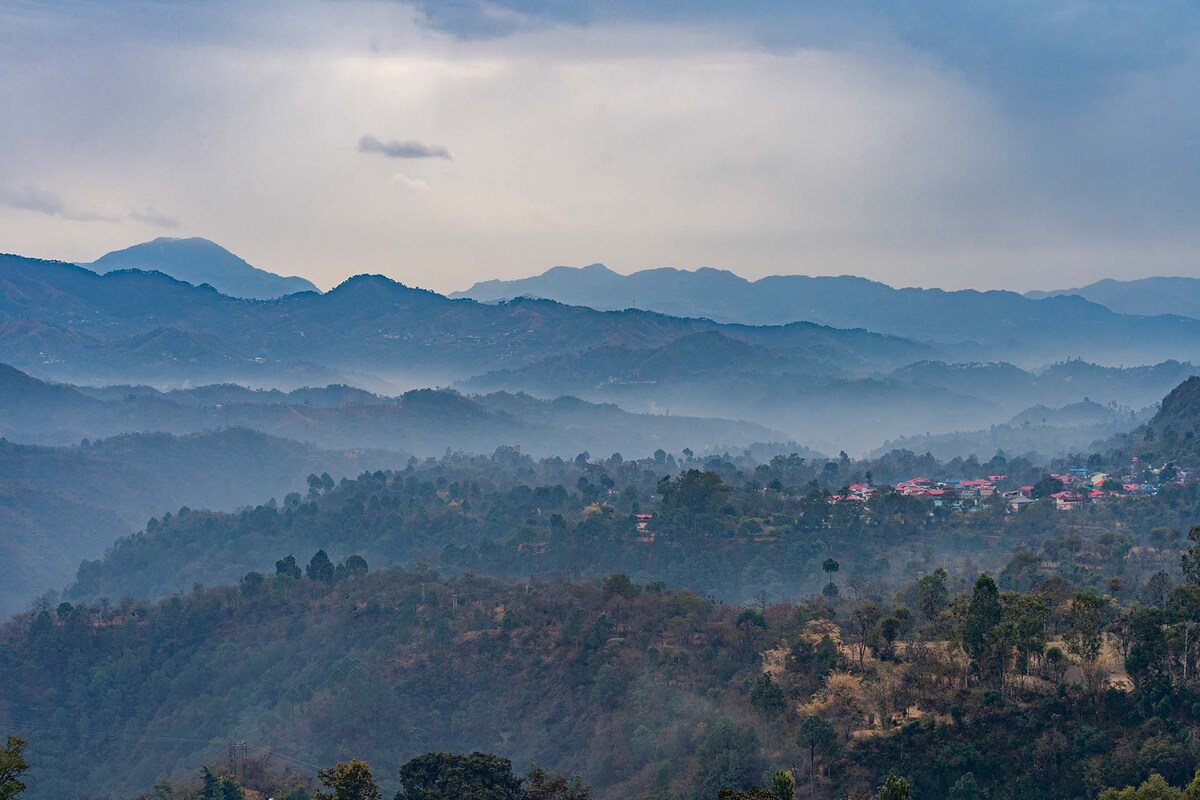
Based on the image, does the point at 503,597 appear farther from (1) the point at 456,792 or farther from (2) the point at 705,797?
(1) the point at 456,792

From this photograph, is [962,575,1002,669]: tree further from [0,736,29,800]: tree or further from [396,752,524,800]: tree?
[0,736,29,800]: tree

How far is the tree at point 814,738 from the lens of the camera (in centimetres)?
3819

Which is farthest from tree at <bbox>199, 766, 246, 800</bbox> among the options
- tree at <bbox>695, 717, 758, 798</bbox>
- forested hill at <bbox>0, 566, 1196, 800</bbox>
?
tree at <bbox>695, 717, 758, 798</bbox>

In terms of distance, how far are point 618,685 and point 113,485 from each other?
4682 inches

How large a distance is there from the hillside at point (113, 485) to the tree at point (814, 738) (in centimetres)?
9446

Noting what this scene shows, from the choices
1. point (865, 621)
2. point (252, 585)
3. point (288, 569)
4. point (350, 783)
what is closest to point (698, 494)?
point (288, 569)

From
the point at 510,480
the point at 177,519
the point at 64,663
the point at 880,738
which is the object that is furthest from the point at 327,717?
the point at 510,480

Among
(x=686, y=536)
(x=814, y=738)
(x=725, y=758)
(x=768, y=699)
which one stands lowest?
(x=725, y=758)

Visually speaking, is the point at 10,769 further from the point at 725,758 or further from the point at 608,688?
the point at 608,688

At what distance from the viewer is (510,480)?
136 m

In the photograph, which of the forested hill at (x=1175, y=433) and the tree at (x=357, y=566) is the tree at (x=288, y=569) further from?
the forested hill at (x=1175, y=433)

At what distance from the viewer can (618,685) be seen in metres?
53.3

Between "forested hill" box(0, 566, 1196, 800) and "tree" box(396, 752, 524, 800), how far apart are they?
9791 millimetres

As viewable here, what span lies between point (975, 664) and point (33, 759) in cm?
5413
